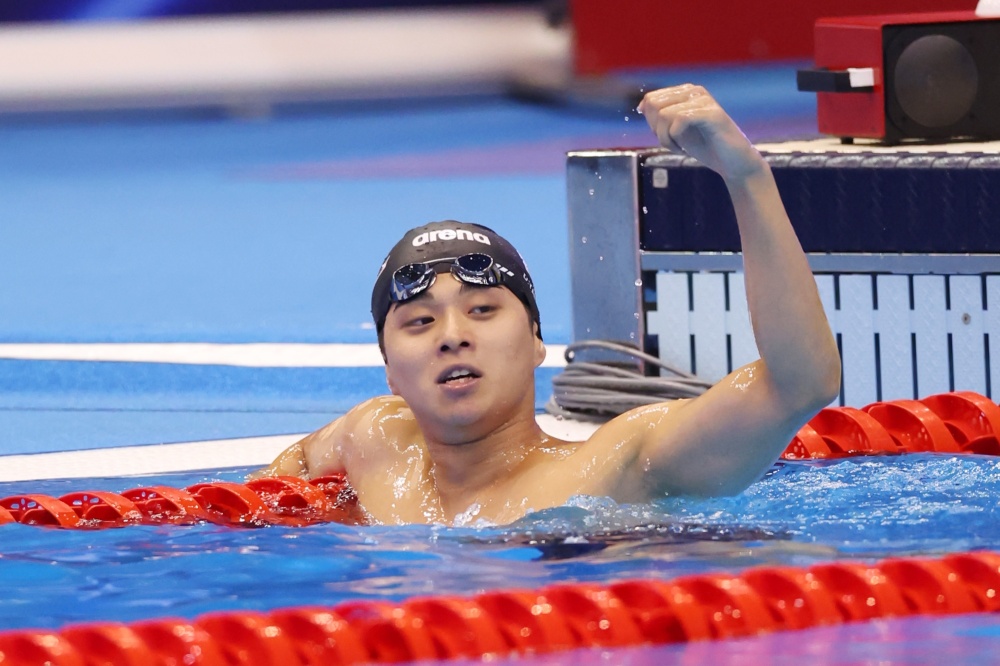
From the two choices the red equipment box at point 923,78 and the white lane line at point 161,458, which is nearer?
the white lane line at point 161,458

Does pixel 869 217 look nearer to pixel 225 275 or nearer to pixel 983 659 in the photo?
pixel 983 659

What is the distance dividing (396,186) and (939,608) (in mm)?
7840

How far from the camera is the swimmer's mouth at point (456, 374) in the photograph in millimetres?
3002

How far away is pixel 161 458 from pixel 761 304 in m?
2.41

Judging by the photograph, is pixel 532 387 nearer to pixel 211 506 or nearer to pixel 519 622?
pixel 519 622

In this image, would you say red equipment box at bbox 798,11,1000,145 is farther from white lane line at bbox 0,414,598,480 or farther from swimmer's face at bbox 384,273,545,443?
swimmer's face at bbox 384,273,545,443

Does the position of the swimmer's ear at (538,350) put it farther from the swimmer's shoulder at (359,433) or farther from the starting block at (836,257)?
the starting block at (836,257)

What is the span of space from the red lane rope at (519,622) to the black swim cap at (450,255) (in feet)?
2.14

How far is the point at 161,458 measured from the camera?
15.2 feet

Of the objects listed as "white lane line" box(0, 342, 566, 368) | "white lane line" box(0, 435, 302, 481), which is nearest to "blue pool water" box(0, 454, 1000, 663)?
"white lane line" box(0, 435, 302, 481)

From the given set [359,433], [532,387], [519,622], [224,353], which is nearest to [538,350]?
[532,387]

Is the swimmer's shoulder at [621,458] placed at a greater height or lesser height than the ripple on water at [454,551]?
greater

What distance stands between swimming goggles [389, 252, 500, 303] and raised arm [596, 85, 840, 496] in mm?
508

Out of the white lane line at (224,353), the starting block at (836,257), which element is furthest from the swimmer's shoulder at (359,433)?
the white lane line at (224,353)
